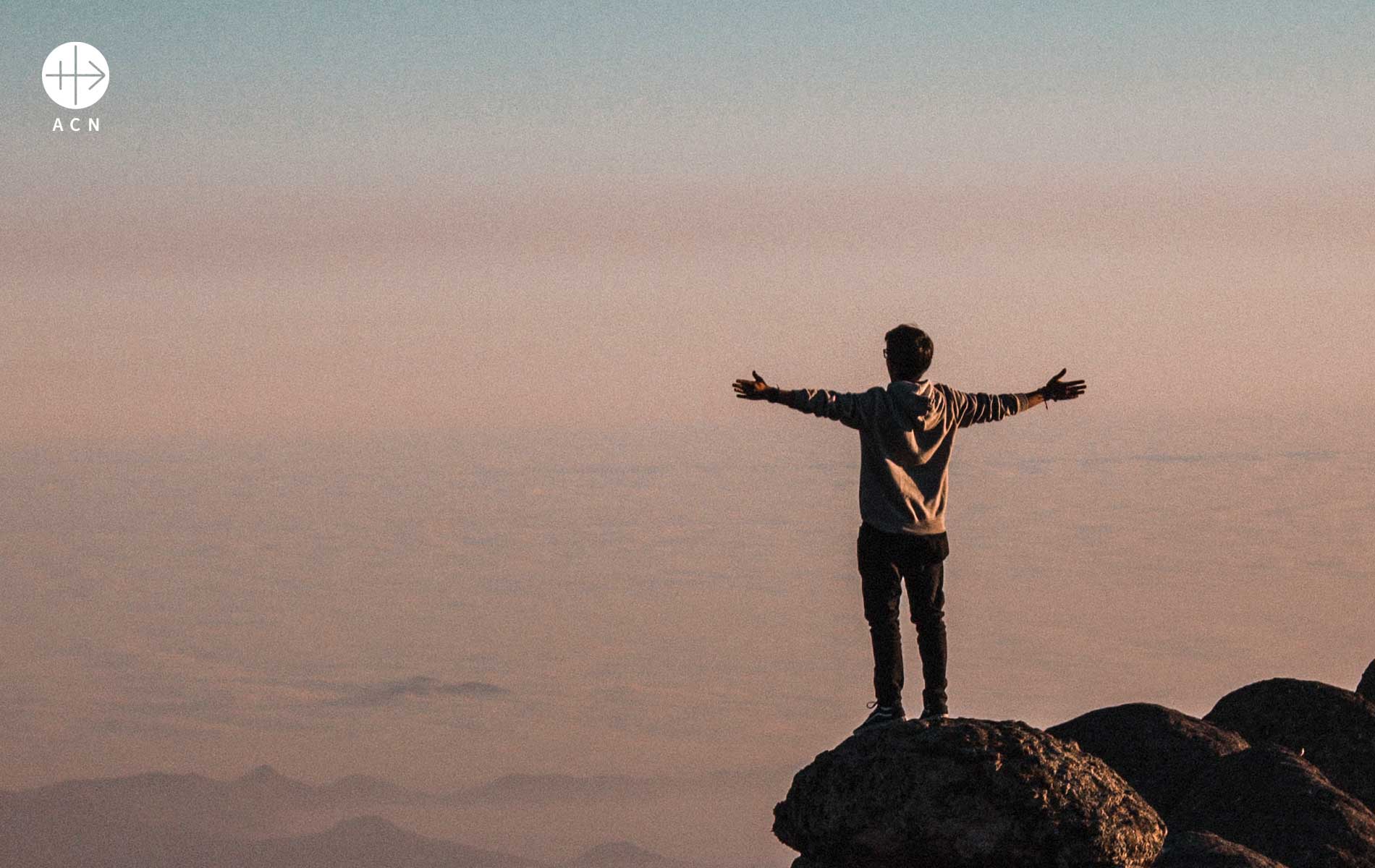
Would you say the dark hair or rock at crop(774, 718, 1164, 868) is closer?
rock at crop(774, 718, 1164, 868)

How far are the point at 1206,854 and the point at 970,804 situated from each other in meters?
2.20

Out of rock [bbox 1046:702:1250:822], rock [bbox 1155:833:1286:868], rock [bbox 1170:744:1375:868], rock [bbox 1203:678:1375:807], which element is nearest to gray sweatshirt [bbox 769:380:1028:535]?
rock [bbox 1155:833:1286:868]

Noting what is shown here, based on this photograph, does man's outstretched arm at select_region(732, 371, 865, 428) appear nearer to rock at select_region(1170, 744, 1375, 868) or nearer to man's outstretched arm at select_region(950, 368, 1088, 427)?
man's outstretched arm at select_region(950, 368, 1088, 427)

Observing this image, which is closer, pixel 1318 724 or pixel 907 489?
pixel 907 489

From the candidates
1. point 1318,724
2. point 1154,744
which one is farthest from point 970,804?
point 1318,724

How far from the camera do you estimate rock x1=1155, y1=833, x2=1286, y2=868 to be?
12.5 meters

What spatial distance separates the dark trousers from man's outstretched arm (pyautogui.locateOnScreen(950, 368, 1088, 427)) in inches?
36.4

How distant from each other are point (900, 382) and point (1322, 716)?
25.1ft

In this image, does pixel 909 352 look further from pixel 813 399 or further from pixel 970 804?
pixel 970 804

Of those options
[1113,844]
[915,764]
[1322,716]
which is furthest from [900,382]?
[1322,716]

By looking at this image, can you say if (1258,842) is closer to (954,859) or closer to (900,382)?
(954,859)

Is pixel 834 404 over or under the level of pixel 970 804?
over

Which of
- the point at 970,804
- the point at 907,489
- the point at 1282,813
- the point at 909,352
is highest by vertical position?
the point at 909,352

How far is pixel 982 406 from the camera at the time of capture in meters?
13.0
